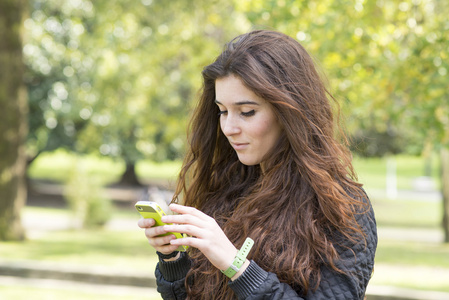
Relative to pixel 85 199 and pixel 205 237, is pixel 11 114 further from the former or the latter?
pixel 205 237

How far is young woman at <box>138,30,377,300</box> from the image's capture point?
1.86 meters

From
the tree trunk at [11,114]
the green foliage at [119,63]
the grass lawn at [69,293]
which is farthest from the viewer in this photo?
the tree trunk at [11,114]

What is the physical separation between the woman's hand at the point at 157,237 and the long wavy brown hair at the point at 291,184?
16 centimetres

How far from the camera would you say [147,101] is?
13.3 metres

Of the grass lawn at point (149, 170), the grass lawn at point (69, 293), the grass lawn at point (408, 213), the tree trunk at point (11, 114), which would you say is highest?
the tree trunk at point (11, 114)

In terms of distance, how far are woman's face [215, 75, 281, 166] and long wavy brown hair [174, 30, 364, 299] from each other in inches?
1.2

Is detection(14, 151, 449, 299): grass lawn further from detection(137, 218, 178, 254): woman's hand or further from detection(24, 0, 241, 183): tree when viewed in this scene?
detection(137, 218, 178, 254): woman's hand

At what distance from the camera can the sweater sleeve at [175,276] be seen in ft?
7.19

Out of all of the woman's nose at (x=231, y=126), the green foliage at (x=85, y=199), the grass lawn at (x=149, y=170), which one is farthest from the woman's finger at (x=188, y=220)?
the grass lawn at (x=149, y=170)

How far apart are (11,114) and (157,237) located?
35.2 ft

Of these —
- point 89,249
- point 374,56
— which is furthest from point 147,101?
point 374,56

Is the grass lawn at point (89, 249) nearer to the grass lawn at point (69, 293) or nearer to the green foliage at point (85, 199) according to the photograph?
the green foliage at point (85, 199)

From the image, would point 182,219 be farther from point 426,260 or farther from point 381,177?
point 381,177

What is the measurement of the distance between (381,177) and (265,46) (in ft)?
145
